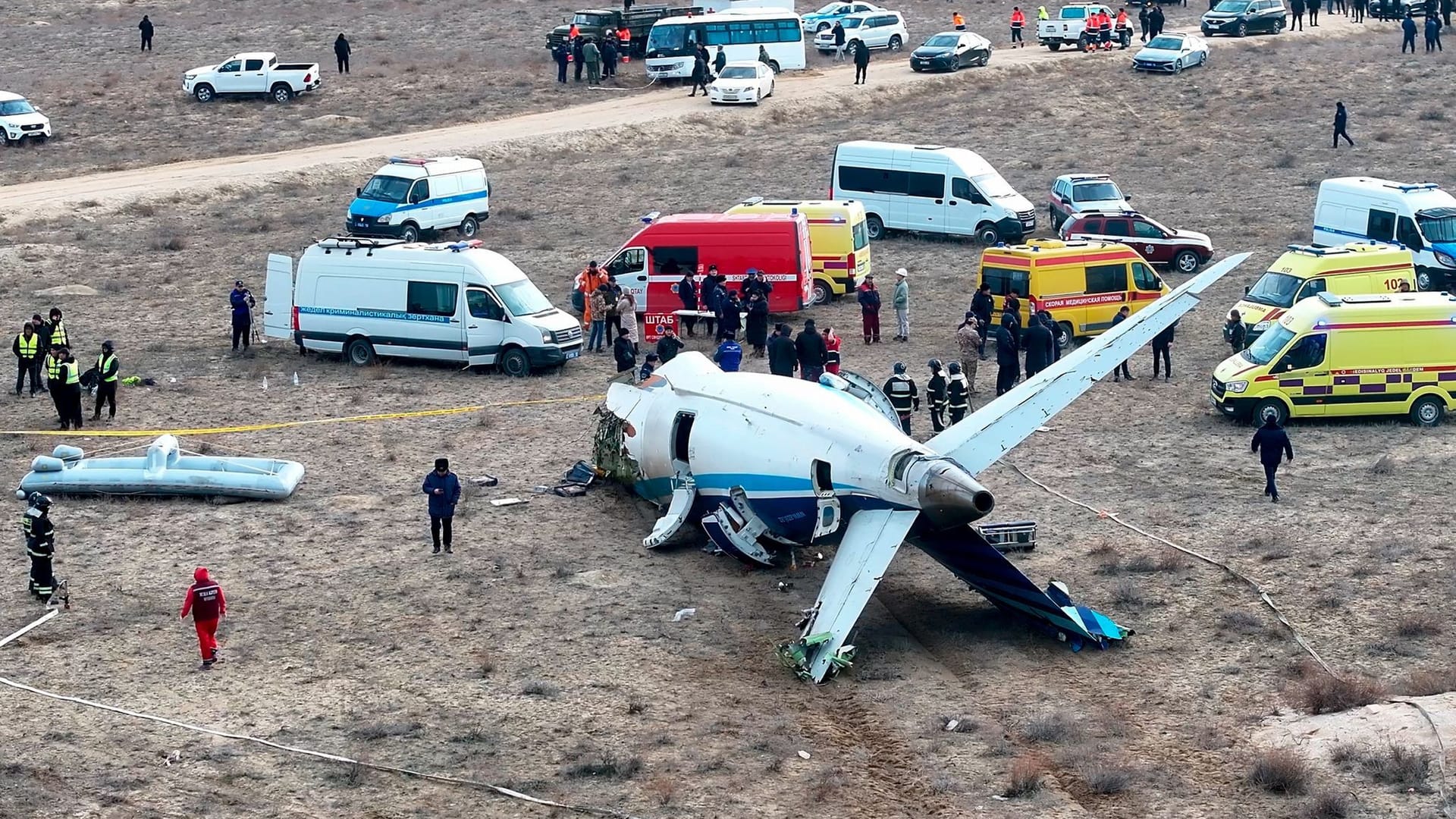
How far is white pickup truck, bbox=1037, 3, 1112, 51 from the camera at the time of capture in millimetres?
66875

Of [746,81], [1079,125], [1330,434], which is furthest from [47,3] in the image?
[1330,434]

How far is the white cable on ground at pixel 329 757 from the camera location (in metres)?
15.6

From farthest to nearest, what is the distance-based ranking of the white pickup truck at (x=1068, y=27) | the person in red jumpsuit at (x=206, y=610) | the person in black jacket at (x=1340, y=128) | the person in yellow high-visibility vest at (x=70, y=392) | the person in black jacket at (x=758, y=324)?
the white pickup truck at (x=1068, y=27) < the person in black jacket at (x=1340, y=128) < the person in black jacket at (x=758, y=324) < the person in yellow high-visibility vest at (x=70, y=392) < the person in red jumpsuit at (x=206, y=610)

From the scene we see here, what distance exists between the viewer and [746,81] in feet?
190

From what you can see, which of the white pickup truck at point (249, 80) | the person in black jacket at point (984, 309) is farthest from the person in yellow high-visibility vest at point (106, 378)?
the white pickup truck at point (249, 80)

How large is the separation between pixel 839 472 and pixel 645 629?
2.87 meters

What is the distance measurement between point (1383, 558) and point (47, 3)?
70064 millimetres

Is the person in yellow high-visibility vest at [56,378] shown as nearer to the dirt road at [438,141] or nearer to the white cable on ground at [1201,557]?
the white cable on ground at [1201,557]

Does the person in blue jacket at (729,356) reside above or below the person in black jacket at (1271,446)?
above

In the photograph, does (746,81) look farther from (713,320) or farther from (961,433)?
(961,433)

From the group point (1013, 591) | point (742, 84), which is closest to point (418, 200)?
point (742, 84)

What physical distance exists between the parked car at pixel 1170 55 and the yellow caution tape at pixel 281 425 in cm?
3778

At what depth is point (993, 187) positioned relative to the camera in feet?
142

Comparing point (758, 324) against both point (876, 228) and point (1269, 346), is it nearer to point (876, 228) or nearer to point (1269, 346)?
point (1269, 346)
